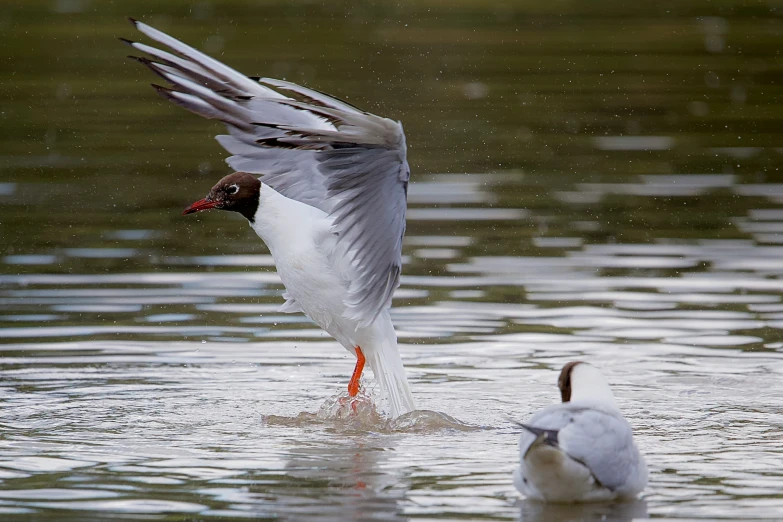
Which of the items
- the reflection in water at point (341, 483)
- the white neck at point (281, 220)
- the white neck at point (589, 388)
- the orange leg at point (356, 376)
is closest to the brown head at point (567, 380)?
the white neck at point (589, 388)

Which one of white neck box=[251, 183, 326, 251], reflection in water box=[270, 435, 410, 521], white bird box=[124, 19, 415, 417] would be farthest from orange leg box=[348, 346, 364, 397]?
reflection in water box=[270, 435, 410, 521]

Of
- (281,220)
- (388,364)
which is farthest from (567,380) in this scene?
(281,220)

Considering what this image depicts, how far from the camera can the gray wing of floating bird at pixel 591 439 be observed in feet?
19.6

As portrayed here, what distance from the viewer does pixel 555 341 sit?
988 centimetres

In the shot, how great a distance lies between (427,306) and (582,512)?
468cm

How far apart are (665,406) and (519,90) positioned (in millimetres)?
13510

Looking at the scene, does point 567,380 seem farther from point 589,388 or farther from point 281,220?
point 281,220

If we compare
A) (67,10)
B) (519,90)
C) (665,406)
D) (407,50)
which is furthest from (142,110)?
(665,406)

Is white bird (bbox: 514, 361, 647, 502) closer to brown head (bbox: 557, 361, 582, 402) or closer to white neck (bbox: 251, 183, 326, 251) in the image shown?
brown head (bbox: 557, 361, 582, 402)

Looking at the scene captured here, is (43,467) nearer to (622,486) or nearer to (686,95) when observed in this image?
(622,486)

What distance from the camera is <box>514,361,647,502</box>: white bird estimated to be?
6.00 metres

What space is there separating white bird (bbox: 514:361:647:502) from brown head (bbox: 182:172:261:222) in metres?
2.88

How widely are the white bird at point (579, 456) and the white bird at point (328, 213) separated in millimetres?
2201

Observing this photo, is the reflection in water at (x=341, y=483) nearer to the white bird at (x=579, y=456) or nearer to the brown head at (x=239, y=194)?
the white bird at (x=579, y=456)
